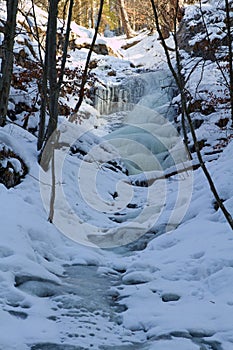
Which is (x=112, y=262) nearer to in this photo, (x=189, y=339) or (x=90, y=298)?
(x=90, y=298)

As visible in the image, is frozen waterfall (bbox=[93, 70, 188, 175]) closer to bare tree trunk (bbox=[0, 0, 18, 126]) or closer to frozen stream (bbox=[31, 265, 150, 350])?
bare tree trunk (bbox=[0, 0, 18, 126])

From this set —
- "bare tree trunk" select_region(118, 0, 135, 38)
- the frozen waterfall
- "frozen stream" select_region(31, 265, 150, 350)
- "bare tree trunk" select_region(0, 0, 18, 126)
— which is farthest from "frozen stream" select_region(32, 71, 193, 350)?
"bare tree trunk" select_region(118, 0, 135, 38)

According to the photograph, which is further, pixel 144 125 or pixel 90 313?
pixel 144 125

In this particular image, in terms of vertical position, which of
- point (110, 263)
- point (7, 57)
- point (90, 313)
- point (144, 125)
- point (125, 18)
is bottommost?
point (110, 263)

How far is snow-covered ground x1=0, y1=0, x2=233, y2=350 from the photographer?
9.26 ft

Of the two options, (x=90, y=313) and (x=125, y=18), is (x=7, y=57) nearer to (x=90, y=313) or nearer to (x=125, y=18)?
(x=90, y=313)

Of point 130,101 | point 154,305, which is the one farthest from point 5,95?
point 130,101

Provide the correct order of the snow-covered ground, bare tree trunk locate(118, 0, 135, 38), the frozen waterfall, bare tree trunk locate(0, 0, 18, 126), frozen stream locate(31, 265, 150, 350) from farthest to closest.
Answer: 1. bare tree trunk locate(118, 0, 135, 38)
2. the frozen waterfall
3. bare tree trunk locate(0, 0, 18, 126)
4. the snow-covered ground
5. frozen stream locate(31, 265, 150, 350)

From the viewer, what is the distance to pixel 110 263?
4.83 metres

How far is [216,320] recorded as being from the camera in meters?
3.01

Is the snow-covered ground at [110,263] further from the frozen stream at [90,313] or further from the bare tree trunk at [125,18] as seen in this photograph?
the bare tree trunk at [125,18]

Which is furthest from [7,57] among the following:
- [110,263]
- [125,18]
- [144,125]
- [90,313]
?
[125,18]

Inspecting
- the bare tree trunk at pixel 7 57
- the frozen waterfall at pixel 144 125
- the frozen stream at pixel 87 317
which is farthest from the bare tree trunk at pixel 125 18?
the frozen stream at pixel 87 317

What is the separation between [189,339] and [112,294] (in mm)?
1166
